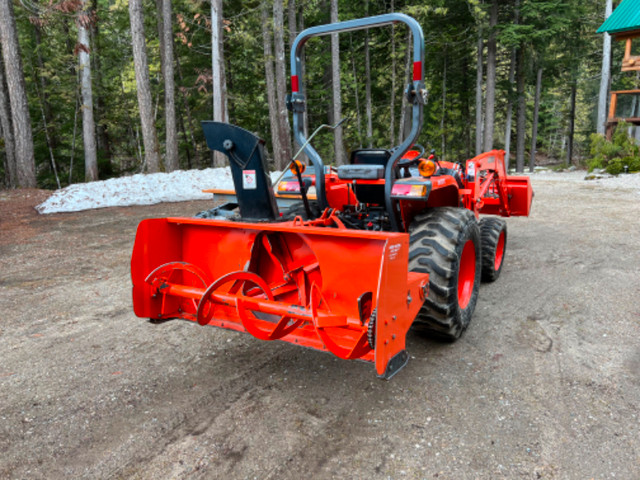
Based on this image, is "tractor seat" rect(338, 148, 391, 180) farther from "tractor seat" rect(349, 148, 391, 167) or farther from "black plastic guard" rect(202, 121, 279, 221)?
"black plastic guard" rect(202, 121, 279, 221)

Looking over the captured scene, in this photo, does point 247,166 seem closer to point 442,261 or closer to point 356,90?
point 442,261

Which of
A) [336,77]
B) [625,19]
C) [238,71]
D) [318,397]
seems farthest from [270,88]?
[318,397]

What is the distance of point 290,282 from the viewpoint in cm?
334

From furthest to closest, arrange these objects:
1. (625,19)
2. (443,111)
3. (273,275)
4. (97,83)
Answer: (443,111), (97,83), (625,19), (273,275)

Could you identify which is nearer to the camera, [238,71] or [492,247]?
[492,247]

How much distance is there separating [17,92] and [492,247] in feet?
44.5

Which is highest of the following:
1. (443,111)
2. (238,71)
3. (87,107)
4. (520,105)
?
(238,71)

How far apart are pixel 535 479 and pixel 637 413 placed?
98 cm

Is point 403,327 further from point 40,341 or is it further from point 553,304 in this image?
point 40,341

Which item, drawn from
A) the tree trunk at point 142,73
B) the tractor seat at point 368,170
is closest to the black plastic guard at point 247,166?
the tractor seat at point 368,170

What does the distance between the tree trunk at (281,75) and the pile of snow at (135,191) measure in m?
3.46

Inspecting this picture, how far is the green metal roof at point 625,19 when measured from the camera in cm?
1684

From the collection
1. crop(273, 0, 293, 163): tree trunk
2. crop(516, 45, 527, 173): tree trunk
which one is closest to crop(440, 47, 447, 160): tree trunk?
crop(516, 45, 527, 173): tree trunk

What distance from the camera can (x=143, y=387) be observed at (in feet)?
9.86
